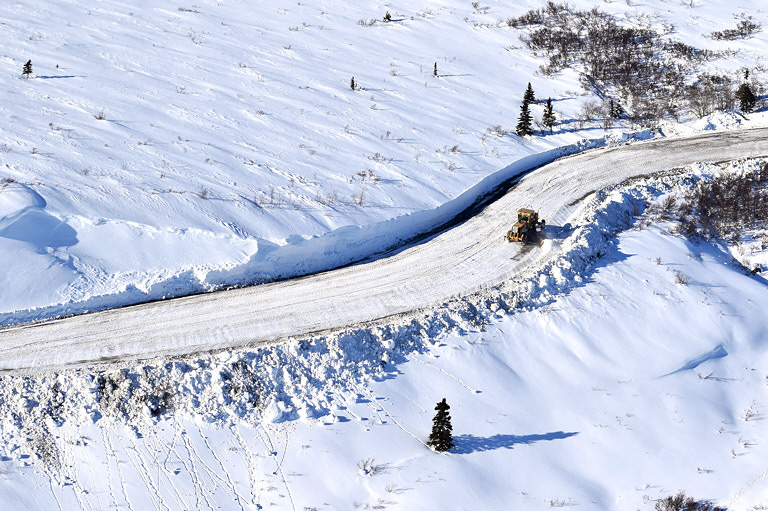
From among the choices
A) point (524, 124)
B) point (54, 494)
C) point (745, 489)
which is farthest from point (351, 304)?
point (524, 124)

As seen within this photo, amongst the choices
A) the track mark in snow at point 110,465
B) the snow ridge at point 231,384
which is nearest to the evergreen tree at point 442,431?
the snow ridge at point 231,384

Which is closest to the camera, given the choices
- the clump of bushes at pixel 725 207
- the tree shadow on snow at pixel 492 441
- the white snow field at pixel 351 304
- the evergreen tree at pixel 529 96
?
the white snow field at pixel 351 304

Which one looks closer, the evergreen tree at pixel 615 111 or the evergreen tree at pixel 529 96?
the evergreen tree at pixel 529 96

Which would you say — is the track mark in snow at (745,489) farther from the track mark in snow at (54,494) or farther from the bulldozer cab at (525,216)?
the track mark in snow at (54,494)

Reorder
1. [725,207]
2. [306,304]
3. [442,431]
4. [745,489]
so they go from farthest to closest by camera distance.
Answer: [725,207], [306,304], [442,431], [745,489]

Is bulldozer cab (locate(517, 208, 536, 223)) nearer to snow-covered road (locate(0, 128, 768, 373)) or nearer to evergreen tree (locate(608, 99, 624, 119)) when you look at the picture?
snow-covered road (locate(0, 128, 768, 373))

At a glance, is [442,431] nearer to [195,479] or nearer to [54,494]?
[195,479]

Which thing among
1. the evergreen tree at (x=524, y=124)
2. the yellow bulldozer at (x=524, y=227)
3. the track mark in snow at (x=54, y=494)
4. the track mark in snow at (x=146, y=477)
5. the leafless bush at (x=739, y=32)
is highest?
the leafless bush at (x=739, y=32)
